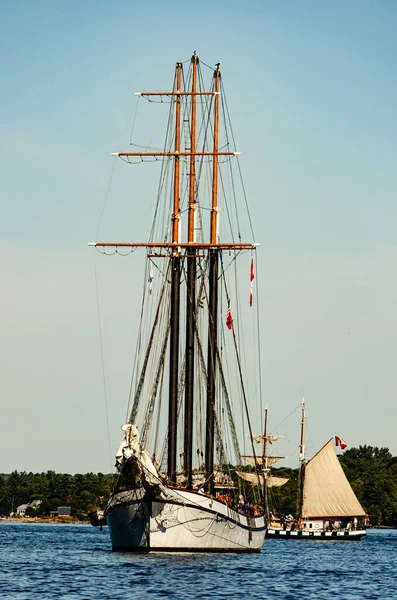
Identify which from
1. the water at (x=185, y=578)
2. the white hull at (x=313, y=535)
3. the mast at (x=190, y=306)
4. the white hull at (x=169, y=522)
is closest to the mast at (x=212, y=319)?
the mast at (x=190, y=306)

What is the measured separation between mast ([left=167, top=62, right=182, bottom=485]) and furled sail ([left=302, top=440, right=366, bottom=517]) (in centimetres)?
8880

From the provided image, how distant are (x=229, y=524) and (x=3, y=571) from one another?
56.4 feet

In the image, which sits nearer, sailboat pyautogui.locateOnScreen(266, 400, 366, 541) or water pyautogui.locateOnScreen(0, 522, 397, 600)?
water pyautogui.locateOnScreen(0, 522, 397, 600)

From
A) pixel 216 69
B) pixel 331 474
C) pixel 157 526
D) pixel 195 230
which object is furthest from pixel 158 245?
pixel 331 474

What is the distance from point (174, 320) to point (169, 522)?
1656 centimetres

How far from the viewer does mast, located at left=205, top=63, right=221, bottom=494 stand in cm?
9231

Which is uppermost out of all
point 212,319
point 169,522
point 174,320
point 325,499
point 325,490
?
point 325,490

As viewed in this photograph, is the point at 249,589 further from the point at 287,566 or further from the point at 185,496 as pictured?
the point at 287,566

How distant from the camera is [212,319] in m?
94.5

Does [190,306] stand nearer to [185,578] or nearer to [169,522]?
[169,522]

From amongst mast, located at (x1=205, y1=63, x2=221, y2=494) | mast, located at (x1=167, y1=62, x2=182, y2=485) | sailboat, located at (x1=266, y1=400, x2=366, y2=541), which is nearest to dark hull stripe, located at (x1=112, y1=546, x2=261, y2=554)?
mast, located at (x1=205, y1=63, x2=221, y2=494)

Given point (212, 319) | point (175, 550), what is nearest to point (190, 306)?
point (212, 319)

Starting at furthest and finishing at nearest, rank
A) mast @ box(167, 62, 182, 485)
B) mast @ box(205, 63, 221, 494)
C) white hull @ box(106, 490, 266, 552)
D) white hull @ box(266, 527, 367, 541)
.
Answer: white hull @ box(266, 527, 367, 541), mast @ box(205, 63, 221, 494), mast @ box(167, 62, 182, 485), white hull @ box(106, 490, 266, 552)

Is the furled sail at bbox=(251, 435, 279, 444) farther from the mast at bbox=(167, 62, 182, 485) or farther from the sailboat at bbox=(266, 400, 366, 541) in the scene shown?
the mast at bbox=(167, 62, 182, 485)
